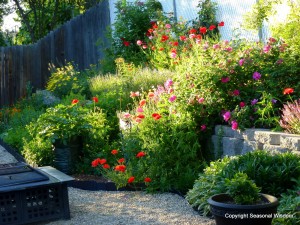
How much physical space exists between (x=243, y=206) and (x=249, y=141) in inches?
83.3

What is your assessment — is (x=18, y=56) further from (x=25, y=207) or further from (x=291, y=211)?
(x=291, y=211)

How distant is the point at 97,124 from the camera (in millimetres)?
7840

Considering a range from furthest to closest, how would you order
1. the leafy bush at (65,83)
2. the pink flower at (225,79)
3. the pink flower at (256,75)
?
the leafy bush at (65,83), the pink flower at (225,79), the pink flower at (256,75)

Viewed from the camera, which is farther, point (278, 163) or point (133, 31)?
point (133, 31)

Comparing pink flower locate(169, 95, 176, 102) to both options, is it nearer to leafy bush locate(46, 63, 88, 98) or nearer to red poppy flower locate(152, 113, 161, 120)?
red poppy flower locate(152, 113, 161, 120)

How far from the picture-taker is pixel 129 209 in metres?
5.61

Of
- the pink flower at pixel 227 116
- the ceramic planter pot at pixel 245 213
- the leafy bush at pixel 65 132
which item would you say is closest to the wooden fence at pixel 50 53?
the leafy bush at pixel 65 132

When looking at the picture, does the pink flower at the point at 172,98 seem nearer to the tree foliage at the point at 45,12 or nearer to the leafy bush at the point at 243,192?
the leafy bush at the point at 243,192

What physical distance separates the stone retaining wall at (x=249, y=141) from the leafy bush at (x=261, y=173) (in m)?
0.26

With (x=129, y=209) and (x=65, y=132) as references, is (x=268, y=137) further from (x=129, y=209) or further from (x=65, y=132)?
Result: (x=65, y=132)

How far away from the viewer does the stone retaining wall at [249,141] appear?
17.5 ft

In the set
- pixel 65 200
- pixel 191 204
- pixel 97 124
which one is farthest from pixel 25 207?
pixel 97 124

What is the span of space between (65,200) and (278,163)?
1.99 metres

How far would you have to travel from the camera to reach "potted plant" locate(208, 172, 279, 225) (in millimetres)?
3893
